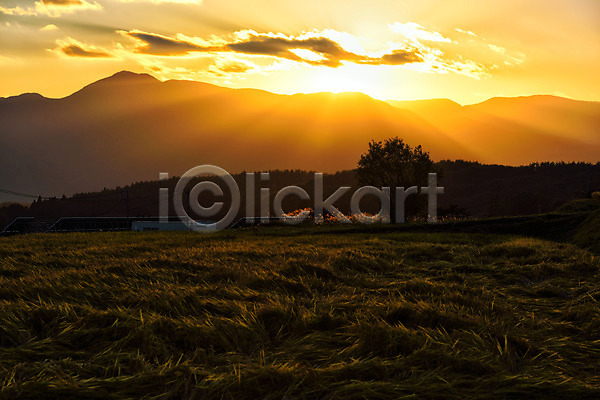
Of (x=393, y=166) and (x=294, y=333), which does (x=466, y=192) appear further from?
(x=294, y=333)

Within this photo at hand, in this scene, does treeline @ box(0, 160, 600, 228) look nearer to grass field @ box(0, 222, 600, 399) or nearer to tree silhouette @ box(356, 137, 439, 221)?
tree silhouette @ box(356, 137, 439, 221)

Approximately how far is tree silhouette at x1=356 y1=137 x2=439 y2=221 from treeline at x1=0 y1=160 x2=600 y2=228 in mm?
3262

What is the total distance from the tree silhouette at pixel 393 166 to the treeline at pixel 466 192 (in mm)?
3262

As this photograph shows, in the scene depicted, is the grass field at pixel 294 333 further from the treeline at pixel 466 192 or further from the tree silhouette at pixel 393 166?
the treeline at pixel 466 192

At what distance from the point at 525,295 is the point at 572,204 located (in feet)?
68.0

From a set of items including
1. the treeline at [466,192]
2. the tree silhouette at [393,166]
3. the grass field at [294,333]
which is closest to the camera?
the grass field at [294,333]

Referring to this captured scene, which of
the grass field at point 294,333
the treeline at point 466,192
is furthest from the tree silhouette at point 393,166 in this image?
the grass field at point 294,333

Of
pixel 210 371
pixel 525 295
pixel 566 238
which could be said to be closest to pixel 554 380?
pixel 210 371

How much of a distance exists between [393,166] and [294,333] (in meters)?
30.9

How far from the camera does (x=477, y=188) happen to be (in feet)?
352

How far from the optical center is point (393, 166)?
113 feet

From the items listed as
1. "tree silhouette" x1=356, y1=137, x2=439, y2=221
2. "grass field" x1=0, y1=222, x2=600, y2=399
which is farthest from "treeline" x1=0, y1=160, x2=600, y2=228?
"grass field" x1=0, y1=222, x2=600, y2=399

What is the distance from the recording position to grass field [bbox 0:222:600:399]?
326cm

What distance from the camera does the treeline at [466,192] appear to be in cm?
6988
